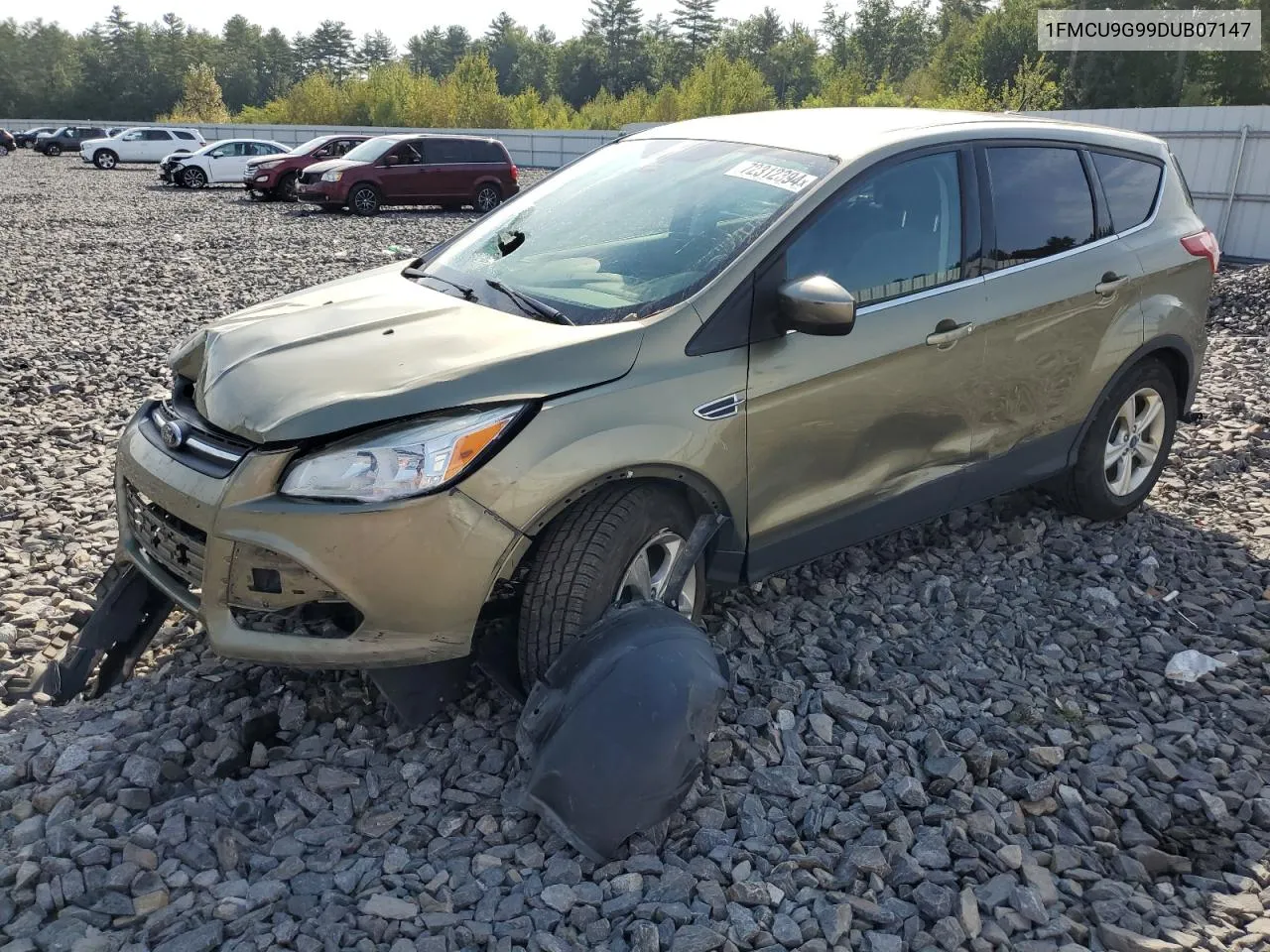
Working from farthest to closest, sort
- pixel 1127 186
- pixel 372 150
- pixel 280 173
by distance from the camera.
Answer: pixel 280 173, pixel 372 150, pixel 1127 186

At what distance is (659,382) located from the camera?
310 cm

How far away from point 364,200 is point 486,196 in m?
2.78

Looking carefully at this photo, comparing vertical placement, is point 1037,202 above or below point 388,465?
above

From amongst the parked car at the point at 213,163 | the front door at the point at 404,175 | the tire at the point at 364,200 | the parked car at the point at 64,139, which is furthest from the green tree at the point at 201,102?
the tire at the point at 364,200

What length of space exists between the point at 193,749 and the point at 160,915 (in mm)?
702

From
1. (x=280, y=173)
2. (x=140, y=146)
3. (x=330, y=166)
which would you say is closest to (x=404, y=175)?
(x=330, y=166)

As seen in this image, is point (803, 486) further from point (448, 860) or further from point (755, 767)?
point (448, 860)

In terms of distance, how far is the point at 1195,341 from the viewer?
4.96 metres

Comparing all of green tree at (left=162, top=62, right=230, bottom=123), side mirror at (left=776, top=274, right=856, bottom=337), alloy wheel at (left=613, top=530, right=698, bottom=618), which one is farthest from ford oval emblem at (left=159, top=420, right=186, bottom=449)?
green tree at (left=162, top=62, right=230, bottom=123)

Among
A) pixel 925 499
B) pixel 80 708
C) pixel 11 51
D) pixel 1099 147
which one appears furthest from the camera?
pixel 11 51

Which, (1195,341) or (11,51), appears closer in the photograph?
(1195,341)

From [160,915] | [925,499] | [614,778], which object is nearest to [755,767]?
[614,778]

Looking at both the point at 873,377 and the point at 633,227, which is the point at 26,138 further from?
the point at 873,377

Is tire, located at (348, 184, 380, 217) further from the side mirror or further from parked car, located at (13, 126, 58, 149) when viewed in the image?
parked car, located at (13, 126, 58, 149)
